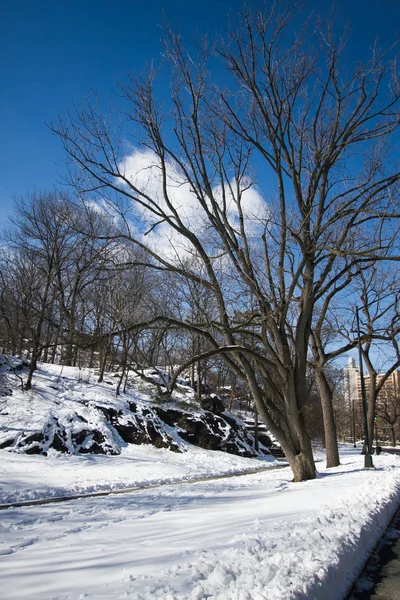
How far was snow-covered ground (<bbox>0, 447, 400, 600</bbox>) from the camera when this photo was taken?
11.1ft

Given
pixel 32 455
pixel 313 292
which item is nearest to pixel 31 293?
pixel 32 455

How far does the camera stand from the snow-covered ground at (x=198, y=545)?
11.1ft

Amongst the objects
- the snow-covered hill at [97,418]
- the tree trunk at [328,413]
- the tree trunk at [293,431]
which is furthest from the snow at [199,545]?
the snow-covered hill at [97,418]

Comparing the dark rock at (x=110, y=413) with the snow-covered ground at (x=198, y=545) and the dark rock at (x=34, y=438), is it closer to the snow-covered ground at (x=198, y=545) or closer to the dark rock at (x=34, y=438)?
the dark rock at (x=34, y=438)

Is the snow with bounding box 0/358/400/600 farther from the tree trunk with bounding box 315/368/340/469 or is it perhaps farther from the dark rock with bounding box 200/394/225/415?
the dark rock with bounding box 200/394/225/415

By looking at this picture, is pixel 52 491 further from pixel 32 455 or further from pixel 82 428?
pixel 82 428

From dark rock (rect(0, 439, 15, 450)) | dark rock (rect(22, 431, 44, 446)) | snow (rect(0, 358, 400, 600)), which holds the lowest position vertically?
snow (rect(0, 358, 400, 600))

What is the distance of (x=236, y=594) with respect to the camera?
3.24m

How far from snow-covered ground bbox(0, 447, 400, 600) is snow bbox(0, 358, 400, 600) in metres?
0.01

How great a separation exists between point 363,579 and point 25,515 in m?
6.18

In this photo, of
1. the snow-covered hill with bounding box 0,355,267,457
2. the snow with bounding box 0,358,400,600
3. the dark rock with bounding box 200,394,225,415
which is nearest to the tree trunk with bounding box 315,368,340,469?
the snow-covered hill with bounding box 0,355,267,457

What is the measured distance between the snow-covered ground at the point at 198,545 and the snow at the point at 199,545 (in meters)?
0.01

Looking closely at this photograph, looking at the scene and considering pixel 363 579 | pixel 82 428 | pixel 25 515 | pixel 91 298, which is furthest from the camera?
pixel 91 298

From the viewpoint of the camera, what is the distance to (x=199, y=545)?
4.56 m
